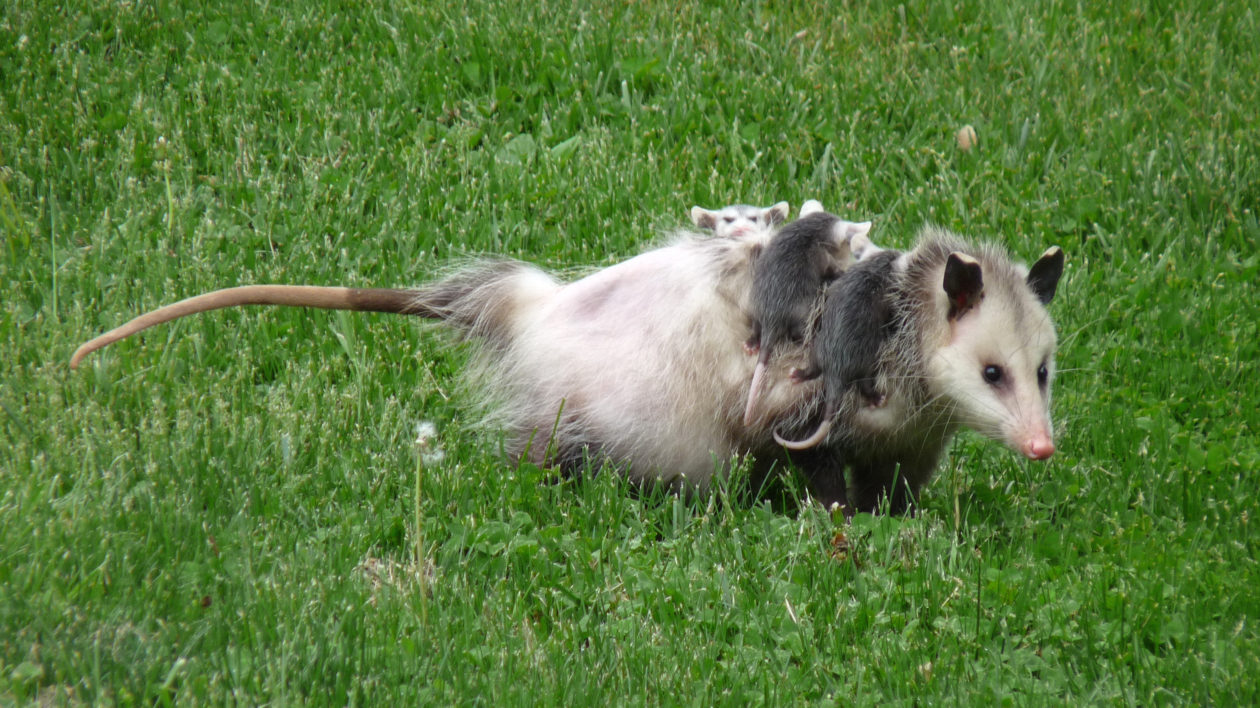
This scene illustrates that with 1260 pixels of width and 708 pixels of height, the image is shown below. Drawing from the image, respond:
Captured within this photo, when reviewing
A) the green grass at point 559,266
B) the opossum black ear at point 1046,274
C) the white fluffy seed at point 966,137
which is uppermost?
the opossum black ear at point 1046,274

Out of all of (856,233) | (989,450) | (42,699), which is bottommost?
(989,450)

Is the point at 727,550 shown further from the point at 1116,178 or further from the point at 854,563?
the point at 1116,178

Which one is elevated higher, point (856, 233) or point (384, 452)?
point (856, 233)

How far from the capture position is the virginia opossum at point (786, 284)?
2.82 meters

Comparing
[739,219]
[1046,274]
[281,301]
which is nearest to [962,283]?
[1046,274]

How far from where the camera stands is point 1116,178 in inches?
171

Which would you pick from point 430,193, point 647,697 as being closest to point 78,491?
point 647,697

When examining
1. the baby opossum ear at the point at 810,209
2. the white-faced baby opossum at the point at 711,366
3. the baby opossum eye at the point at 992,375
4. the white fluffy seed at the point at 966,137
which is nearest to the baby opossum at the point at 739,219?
the baby opossum ear at the point at 810,209

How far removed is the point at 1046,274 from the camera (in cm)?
292

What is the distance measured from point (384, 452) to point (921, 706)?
1450mm

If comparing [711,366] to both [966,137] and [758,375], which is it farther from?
[966,137]

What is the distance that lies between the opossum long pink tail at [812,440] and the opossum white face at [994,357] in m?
0.25

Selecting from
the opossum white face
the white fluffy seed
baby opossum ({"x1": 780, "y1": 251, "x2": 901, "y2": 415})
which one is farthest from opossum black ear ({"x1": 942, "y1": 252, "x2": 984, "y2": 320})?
the white fluffy seed

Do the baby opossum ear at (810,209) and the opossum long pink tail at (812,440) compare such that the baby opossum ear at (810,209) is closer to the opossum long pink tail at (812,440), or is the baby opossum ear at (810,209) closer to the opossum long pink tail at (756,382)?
the opossum long pink tail at (756,382)
